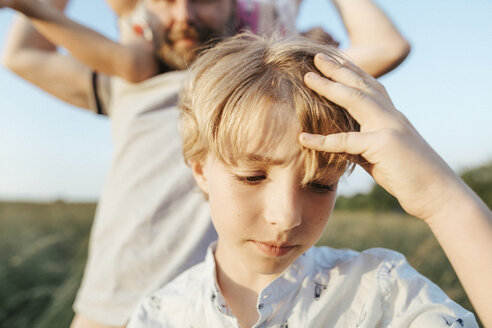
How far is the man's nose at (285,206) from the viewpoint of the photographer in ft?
4.19

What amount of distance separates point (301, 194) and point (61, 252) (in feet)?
16.7

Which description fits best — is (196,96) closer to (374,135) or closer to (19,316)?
(374,135)

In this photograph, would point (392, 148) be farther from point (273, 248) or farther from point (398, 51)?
point (398, 51)

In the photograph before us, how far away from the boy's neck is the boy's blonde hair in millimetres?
447

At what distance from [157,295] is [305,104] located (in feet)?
3.12

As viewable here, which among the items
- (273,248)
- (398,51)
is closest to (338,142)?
(273,248)

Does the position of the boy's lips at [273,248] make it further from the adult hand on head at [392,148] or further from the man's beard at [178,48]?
the man's beard at [178,48]

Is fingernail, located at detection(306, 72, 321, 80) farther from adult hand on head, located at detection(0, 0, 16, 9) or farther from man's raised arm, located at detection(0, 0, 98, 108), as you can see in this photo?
man's raised arm, located at detection(0, 0, 98, 108)

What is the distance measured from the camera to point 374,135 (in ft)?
4.06

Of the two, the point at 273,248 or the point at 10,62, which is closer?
the point at 273,248

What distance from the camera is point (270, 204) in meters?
1.32

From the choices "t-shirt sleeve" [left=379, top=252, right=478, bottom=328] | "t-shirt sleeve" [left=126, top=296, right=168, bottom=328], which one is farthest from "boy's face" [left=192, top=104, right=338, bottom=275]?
"t-shirt sleeve" [left=126, top=296, right=168, bottom=328]

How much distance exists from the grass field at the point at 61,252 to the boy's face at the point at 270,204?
2.21 meters

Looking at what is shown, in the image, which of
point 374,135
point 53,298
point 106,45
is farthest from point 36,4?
point 53,298
